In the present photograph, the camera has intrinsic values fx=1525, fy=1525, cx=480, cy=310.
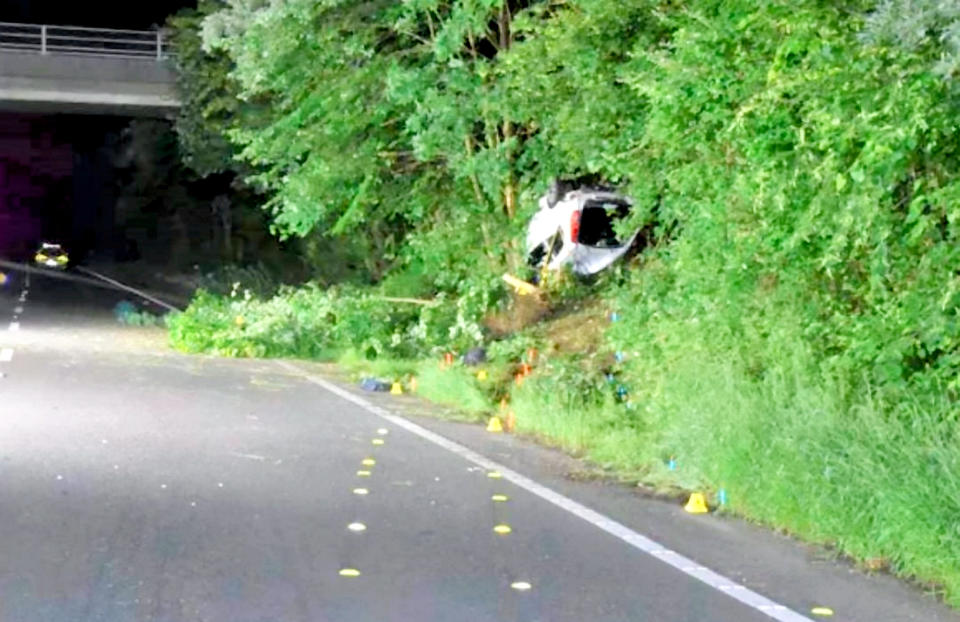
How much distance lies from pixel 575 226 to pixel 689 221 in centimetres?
664

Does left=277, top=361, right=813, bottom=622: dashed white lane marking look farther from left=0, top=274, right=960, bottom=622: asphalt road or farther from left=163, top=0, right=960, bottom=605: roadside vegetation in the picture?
left=163, top=0, right=960, bottom=605: roadside vegetation

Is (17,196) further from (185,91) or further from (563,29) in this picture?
(563,29)

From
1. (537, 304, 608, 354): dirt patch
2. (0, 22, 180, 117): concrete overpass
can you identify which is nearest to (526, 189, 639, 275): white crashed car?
(537, 304, 608, 354): dirt patch

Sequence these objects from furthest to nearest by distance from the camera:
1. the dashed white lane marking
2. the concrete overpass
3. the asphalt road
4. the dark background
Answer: the dark background
the concrete overpass
the dashed white lane marking
the asphalt road

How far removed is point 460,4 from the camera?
1969cm

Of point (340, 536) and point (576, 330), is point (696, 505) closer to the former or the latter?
point (340, 536)

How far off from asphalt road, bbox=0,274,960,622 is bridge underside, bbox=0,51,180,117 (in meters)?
26.0

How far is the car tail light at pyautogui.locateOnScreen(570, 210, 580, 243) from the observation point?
19672 mm

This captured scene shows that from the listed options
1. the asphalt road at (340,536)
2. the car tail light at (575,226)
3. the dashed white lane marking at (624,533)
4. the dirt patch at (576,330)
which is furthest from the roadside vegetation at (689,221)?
the dashed white lane marking at (624,533)

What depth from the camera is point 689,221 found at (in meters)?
13.1

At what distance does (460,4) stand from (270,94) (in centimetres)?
1037

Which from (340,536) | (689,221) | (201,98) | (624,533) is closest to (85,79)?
(201,98)

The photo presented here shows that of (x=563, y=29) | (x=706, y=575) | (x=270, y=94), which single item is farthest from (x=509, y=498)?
(x=270, y=94)

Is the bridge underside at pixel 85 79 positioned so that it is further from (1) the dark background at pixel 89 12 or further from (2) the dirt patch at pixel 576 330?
(2) the dirt patch at pixel 576 330
